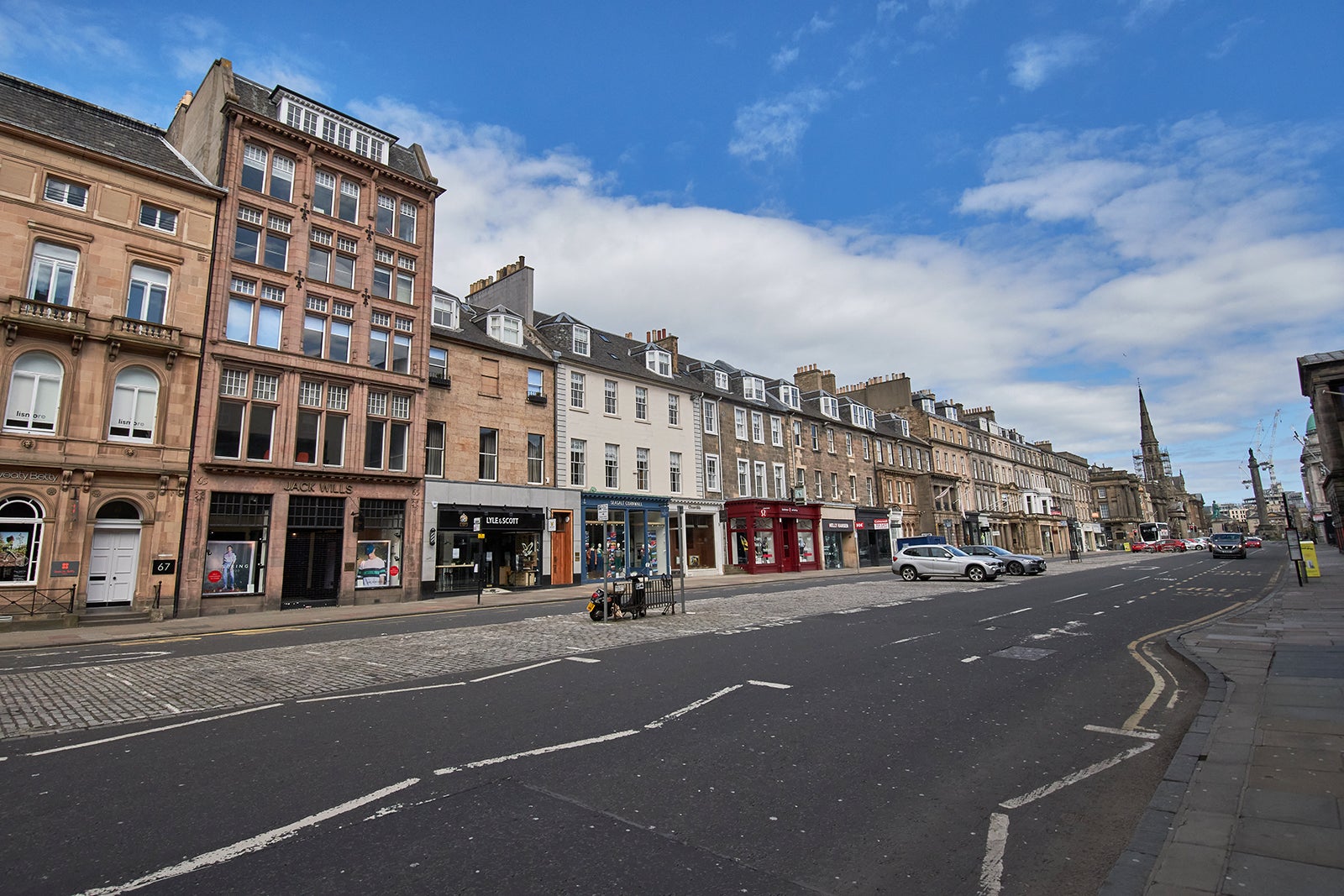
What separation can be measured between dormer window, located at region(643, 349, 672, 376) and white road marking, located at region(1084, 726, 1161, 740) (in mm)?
31780

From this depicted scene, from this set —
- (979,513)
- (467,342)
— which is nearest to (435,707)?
(467,342)

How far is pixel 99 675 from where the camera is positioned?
9.84 m

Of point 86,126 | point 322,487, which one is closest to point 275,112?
point 86,126

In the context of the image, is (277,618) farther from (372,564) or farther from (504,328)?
(504,328)

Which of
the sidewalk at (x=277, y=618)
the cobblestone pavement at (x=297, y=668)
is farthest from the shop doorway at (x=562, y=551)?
the cobblestone pavement at (x=297, y=668)

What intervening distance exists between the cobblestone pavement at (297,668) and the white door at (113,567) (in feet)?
36.6

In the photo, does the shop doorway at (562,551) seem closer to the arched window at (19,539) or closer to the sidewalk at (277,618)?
the sidewalk at (277,618)

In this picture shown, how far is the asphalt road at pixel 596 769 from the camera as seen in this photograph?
373 cm

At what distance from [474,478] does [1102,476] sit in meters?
133

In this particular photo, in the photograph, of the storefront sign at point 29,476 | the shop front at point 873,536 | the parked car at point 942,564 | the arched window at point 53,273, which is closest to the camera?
the storefront sign at point 29,476

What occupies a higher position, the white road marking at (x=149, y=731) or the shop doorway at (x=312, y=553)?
the shop doorway at (x=312, y=553)

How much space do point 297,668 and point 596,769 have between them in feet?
23.0

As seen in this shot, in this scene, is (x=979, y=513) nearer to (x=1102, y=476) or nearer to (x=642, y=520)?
(x=642, y=520)

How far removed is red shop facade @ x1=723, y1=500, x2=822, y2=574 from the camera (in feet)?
127
